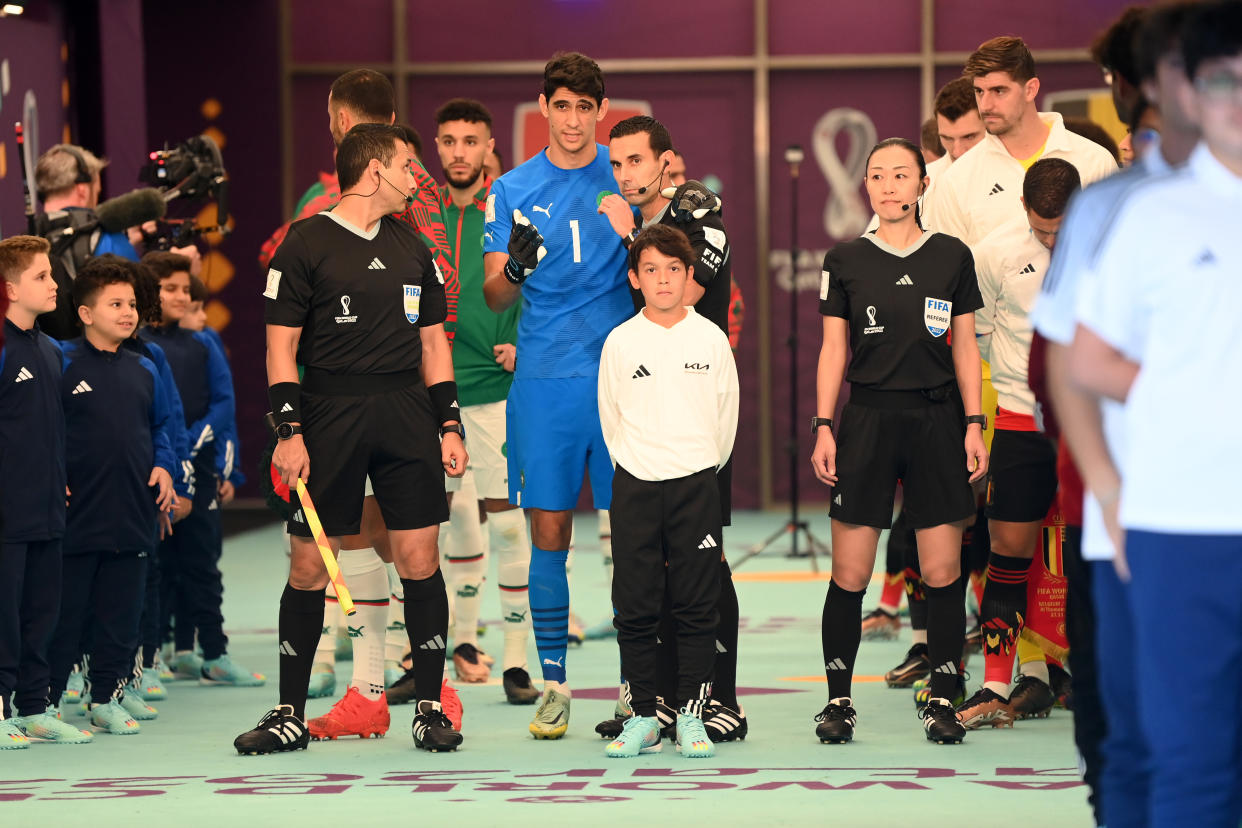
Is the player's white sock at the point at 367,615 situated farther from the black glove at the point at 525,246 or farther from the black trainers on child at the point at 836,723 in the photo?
the black trainers on child at the point at 836,723

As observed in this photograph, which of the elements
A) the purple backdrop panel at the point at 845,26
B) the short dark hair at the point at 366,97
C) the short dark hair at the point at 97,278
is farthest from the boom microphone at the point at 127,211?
the purple backdrop panel at the point at 845,26

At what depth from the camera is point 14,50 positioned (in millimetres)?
8414

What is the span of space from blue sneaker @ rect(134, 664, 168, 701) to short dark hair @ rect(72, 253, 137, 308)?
1343mm

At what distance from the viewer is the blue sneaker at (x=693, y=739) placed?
15.0ft

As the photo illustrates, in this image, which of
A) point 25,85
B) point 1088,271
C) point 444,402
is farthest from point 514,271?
point 25,85

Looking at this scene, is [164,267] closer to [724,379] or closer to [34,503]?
[34,503]

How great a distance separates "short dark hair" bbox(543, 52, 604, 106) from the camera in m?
4.99

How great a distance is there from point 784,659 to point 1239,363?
13.6 ft

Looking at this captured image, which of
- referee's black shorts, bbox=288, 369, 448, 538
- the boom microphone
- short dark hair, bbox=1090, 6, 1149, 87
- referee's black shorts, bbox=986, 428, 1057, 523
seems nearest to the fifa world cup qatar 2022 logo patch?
referee's black shorts, bbox=288, 369, 448, 538

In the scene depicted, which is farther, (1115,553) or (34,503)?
(34,503)

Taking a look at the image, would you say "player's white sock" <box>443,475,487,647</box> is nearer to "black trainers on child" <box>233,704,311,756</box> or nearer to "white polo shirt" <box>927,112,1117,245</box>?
"black trainers on child" <box>233,704,311,756</box>

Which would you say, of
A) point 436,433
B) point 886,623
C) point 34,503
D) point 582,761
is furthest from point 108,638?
point 886,623

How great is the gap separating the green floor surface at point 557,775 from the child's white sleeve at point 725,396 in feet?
2.93

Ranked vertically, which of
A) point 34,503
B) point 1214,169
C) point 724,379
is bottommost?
point 34,503
